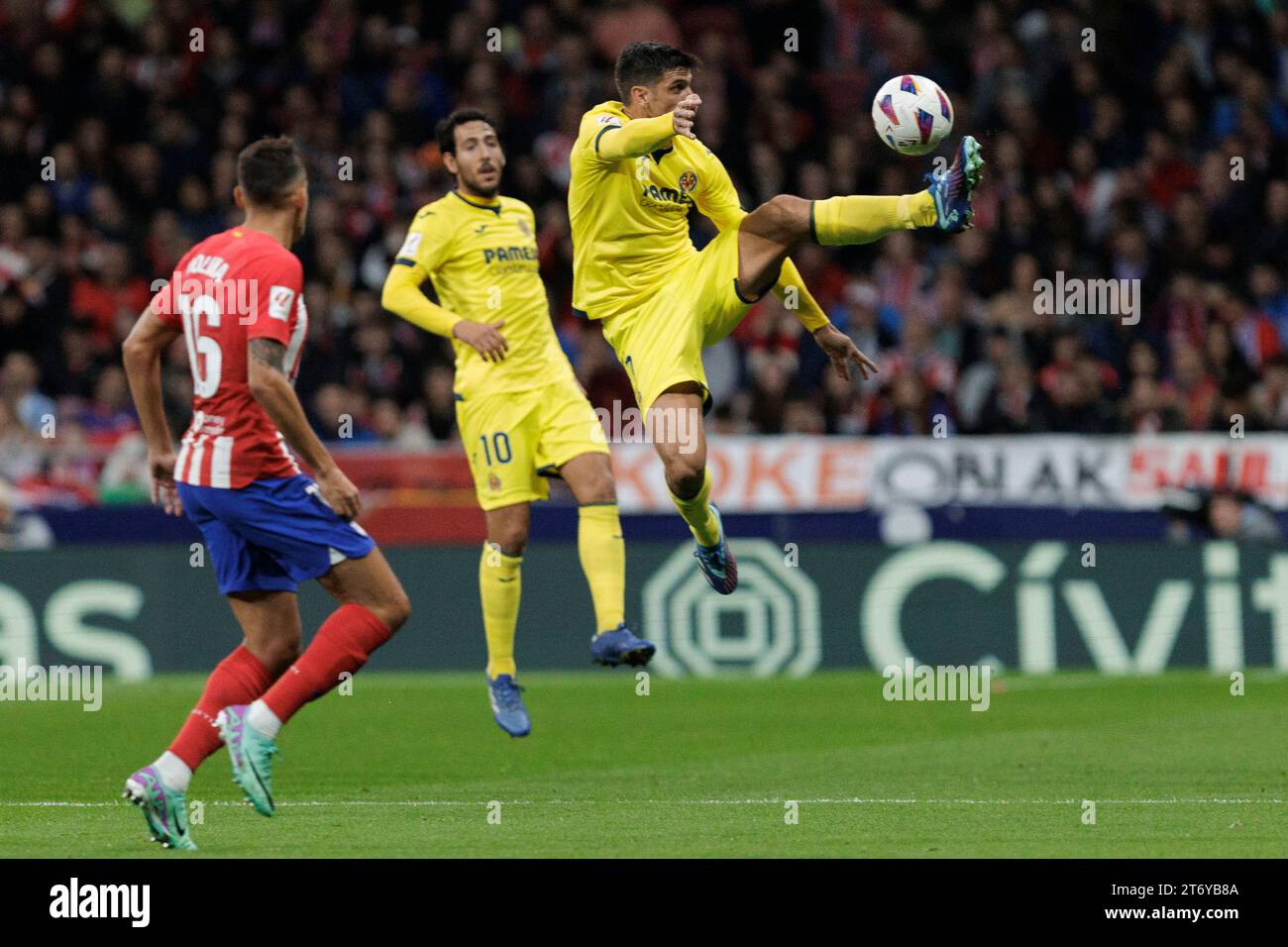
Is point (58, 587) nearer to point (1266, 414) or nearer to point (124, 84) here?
point (124, 84)

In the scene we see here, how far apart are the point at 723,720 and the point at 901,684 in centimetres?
221

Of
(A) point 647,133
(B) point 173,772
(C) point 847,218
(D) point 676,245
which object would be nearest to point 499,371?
(D) point 676,245

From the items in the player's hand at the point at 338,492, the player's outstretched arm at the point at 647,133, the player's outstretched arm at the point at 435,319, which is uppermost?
the player's outstretched arm at the point at 647,133

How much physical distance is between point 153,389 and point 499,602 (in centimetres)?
302

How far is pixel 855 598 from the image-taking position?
14.9 meters

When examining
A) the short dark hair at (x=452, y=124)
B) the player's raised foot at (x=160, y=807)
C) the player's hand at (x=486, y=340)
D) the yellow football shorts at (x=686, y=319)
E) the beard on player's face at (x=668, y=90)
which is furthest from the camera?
the short dark hair at (x=452, y=124)

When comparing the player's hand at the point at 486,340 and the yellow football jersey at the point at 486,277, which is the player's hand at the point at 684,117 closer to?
the player's hand at the point at 486,340

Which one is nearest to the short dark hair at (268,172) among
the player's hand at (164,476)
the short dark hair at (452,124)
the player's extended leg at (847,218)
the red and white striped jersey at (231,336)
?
the red and white striped jersey at (231,336)

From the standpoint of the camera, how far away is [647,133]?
860cm

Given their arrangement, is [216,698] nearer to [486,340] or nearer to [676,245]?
[486,340]

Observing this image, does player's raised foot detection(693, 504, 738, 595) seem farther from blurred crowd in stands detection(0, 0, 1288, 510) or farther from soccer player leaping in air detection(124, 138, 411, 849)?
blurred crowd in stands detection(0, 0, 1288, 510)

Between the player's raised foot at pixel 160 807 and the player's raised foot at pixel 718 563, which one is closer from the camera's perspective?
the player's raised foot at pixel 160 807

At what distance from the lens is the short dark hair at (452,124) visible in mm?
10578

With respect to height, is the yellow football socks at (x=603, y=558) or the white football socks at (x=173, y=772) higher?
the yellow football socks at (x=603, y=558)
